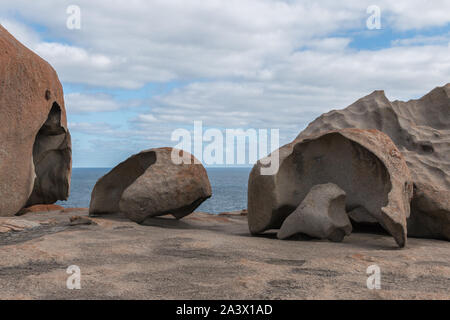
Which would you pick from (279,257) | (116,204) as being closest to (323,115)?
(116,204)

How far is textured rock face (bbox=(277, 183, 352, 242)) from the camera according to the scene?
5664 mm

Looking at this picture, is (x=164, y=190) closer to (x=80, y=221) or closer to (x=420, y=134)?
(x=80, y=221)

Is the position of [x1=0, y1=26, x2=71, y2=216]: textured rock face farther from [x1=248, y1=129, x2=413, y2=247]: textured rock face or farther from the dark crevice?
[x1=248, y1=129, x2=413, y2=247]: textured rock face

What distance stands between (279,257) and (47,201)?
6.95 metres

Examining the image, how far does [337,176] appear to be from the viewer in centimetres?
632

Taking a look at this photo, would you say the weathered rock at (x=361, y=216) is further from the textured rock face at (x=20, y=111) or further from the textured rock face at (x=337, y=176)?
the textured rock face at (x=20, y=111)

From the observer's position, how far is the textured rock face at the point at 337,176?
580 cm

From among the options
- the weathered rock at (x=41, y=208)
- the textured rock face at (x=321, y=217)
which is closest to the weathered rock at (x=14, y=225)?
the weathered rock at (x=41, y=208)

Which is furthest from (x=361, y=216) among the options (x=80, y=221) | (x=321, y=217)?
(x=80, y=221)

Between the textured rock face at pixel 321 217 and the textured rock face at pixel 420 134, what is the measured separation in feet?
4.46

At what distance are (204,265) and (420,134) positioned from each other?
5.72 metres

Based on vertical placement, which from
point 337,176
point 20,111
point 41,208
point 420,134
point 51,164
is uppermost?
point 20,111

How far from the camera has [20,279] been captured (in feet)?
11.3
